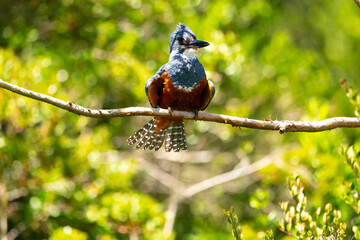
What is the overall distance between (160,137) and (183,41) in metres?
0.81

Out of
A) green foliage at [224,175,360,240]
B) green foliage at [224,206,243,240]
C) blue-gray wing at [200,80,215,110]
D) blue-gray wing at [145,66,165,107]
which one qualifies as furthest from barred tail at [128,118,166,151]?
green foliage at [224,206,243,240]

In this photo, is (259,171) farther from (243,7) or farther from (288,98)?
(243,7)

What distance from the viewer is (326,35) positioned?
7863 mm

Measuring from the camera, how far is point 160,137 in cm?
443

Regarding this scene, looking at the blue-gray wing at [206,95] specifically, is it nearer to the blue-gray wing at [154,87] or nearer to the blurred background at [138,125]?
the blue-gray wing at [154,87]

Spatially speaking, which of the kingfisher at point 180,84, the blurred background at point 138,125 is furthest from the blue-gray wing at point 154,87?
the blurred background at point 138,125

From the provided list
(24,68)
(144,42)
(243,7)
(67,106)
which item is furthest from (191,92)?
(243,7)

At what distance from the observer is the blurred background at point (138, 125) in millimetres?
4957

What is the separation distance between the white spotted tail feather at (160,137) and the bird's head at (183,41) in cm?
63

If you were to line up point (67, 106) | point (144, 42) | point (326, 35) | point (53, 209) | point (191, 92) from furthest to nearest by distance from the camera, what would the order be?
point (326, 35)
point (144, 42)
point (53, 209)
point (191, 92)
point (67, 106)

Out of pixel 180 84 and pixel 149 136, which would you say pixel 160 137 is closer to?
pixel 149 136

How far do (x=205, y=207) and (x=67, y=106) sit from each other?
12.7 feet

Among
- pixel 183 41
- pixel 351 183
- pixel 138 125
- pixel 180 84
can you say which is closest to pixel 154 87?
pixel 180 84

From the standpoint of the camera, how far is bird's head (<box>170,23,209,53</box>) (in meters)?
4.21
